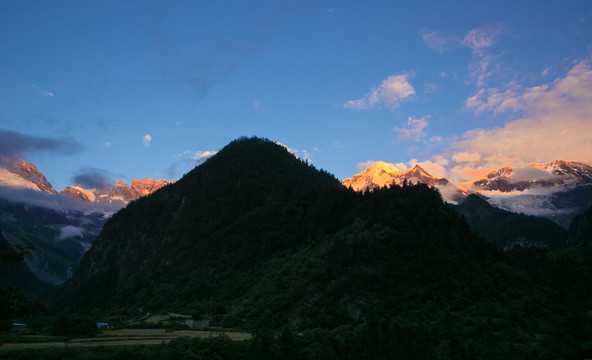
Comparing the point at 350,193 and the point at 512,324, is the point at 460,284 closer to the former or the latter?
the point at 512,324

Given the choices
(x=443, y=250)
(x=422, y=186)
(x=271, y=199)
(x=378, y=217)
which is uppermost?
(x=271, y=199)

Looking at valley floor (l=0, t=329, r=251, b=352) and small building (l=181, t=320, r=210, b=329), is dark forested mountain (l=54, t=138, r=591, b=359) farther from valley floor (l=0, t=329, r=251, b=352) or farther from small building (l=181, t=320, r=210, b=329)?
valley floor (l=0, t=329, r=251, b=352)

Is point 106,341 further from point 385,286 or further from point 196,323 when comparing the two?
point 385,286

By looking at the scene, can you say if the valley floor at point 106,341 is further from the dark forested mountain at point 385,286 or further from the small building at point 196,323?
the dark forested mountain at point 385,286

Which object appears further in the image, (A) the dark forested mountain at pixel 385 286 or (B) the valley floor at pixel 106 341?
(A) the dark forested mountain at pixel 385 286

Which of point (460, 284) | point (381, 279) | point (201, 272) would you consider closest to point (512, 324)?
point (460, 284)

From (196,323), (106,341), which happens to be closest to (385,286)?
(196,323)

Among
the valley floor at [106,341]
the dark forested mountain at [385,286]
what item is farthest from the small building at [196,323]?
the valley floor at [106,341]

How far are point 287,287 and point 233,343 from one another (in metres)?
46.0

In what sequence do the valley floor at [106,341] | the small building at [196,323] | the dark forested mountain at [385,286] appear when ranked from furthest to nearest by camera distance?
the small building at [196,323]
the dark forested mountain at [385,286]
the valley floor at [106,341]

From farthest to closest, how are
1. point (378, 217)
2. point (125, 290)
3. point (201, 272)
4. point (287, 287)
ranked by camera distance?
point (125, 290) → point (201, 272) → point (378, 217) → point (287, 287)

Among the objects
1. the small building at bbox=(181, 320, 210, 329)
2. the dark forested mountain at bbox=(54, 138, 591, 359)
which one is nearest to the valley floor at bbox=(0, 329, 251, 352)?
the small building at bbox=(181, 320, 210, 329)

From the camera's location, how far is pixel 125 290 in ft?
634

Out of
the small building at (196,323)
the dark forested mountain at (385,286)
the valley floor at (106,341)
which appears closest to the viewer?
the valley floor at (106,341)
